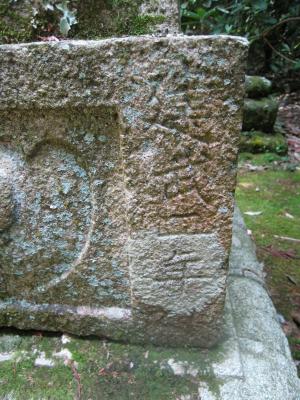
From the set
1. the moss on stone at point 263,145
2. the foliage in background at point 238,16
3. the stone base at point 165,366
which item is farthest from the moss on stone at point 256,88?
the stone base at point 165,366

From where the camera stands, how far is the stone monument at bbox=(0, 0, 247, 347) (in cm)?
80

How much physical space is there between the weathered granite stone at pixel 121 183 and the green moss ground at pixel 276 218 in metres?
0.70

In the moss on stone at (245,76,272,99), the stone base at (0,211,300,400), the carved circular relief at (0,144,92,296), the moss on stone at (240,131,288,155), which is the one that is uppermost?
the carved circular relief at (0,144,92,296)

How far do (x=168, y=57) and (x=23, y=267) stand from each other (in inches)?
26.8

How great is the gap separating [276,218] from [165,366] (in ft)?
4.96

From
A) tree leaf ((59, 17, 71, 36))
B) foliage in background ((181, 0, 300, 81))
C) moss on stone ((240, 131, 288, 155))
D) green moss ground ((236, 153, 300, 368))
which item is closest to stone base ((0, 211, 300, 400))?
green moss ground ((236, 153, 300, 368))

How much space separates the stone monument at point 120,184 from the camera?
31.4 inches

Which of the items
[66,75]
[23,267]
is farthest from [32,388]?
[66,75]

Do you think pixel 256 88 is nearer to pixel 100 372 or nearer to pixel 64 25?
pixel 64 25

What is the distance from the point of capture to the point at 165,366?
3.30 feet

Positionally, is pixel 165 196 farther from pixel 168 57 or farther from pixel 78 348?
pixel 78 348

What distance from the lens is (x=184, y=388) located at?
3.11ft

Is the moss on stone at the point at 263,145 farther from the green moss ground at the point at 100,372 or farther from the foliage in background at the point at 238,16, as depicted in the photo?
the green moss ground at the point at 100,372

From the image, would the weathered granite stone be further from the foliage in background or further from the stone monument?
the foliage in background
